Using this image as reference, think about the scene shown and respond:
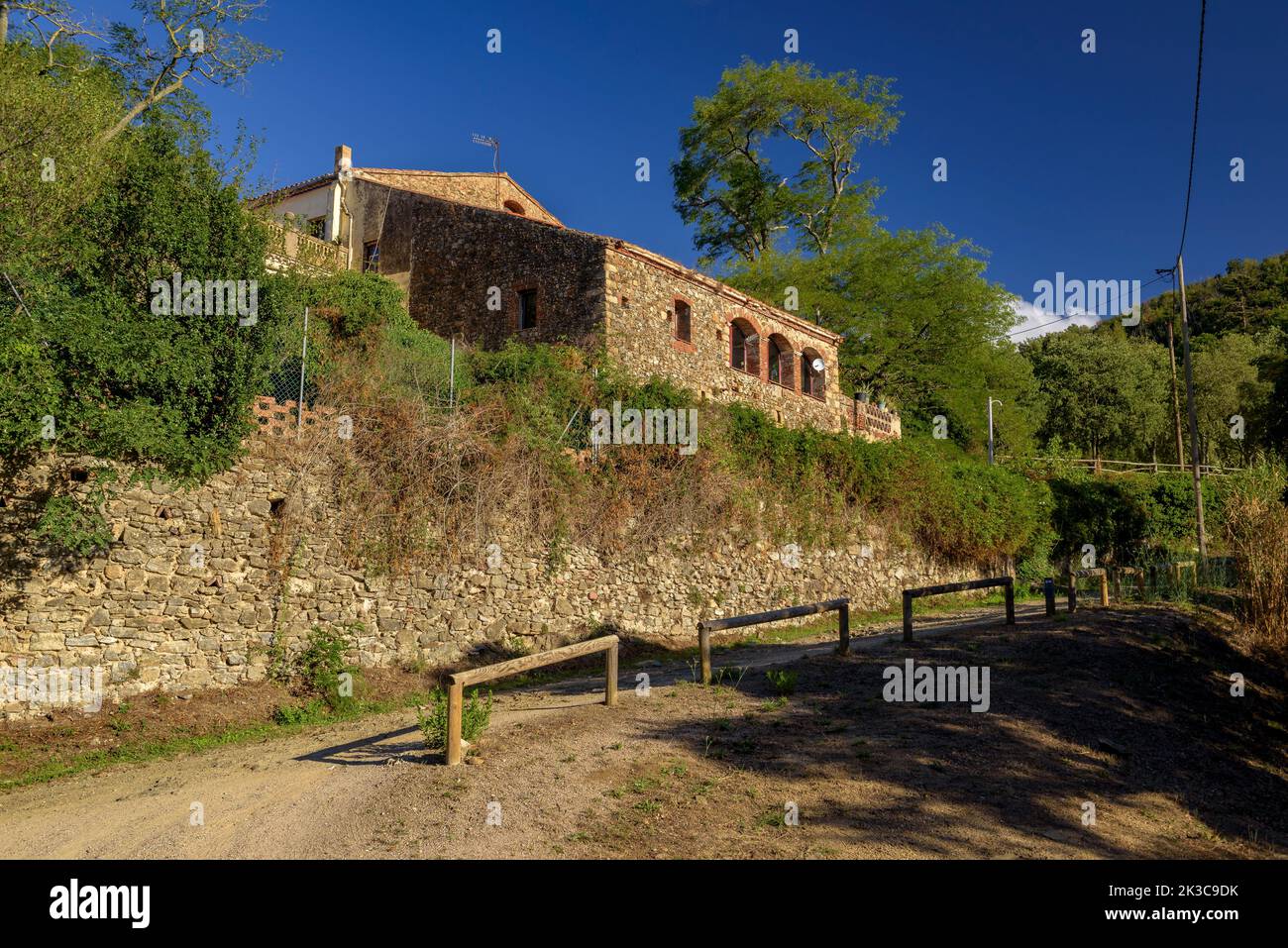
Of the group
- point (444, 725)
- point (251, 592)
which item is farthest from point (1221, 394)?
point (251, 592)

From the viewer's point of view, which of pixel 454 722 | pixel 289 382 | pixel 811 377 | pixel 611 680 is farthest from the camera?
pixel 811 377

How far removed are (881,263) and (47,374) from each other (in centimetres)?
2805

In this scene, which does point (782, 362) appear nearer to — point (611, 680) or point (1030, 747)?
point (611, 680)

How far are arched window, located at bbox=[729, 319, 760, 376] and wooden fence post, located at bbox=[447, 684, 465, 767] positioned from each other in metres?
15.8

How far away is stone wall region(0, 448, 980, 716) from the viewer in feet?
33.0

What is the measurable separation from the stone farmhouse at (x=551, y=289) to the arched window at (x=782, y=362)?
0.04 meters

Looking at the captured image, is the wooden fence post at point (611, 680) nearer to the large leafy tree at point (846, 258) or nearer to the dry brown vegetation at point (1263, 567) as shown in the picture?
the dry brown vegetation at point (1263, 567)

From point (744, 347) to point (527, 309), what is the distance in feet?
21.4

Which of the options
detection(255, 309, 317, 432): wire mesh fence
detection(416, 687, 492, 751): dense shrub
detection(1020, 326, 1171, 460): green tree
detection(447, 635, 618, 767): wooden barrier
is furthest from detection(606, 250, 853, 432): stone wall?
detection(1020, 326, 1171, 460): green tree

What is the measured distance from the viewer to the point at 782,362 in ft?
82.3

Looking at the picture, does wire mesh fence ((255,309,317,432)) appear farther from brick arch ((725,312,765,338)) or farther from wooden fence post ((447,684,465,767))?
brick arch ((725,312,765,338))

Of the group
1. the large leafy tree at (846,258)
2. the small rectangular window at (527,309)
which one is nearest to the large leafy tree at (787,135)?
the large leafy tree at (846,258)
